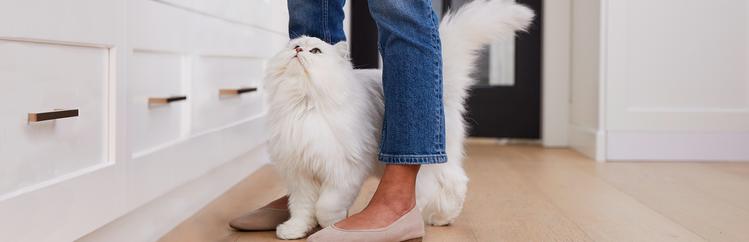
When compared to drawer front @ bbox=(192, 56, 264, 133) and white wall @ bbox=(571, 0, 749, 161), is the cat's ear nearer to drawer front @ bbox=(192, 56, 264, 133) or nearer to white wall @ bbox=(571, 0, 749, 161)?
drawer front @ bbox=(192, 56, 264, 133)

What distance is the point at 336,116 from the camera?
1276 millimetres

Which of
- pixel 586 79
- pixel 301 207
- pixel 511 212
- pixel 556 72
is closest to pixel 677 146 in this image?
pixel 586 79

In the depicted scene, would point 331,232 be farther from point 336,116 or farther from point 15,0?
point 15,0

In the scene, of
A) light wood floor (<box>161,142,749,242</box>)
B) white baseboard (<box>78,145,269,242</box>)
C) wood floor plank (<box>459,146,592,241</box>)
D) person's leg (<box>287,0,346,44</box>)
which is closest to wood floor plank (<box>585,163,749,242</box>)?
light wood floor (<box>161,142,749,242</box>)

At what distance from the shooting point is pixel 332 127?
4.18 feet

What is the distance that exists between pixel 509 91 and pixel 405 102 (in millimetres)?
2214

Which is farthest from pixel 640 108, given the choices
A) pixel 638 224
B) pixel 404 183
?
pixel 404 183

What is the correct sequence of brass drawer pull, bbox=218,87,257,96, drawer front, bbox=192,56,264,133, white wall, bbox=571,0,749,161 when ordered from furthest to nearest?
1. white wall, bbox=571,0,749,161
2. brass drawer pull, bbox=218,87,257,96
3. drawer front, bbox=192,56,264,133

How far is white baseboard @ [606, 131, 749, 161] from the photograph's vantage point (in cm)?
271

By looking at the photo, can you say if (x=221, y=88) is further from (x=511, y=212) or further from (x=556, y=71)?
(x=556, y=71)

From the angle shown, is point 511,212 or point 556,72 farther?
point 556,72

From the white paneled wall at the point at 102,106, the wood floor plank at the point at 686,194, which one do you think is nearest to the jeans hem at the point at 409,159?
the white paneled wall at the point at 102,106

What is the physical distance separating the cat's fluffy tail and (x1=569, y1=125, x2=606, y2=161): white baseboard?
1.41 meters

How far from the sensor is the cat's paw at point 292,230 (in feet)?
4.30
